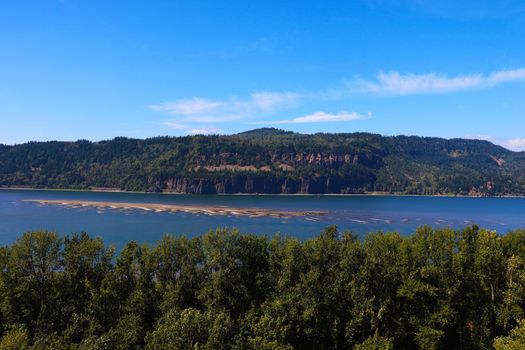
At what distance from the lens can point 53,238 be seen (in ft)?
176

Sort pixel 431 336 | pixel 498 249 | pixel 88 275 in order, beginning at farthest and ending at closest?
pixel 498 249, pixel 88 275, pixel 431 336

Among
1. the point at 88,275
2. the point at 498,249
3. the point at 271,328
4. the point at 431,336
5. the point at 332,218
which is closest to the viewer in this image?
the point at 271,328

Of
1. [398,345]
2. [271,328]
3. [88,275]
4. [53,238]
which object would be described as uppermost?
[53,238]

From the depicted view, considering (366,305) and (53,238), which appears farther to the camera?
(53,238)

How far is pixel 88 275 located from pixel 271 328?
77.0 feet

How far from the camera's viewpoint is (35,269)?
5375cm

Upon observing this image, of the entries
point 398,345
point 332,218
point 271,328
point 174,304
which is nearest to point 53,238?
point 174,304

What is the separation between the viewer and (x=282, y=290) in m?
52.2

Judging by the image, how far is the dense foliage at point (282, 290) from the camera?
162 ft

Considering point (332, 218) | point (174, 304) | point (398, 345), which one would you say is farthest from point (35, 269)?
point (332, 218)

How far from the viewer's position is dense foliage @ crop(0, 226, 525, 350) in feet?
162

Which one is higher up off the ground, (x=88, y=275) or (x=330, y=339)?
(x=88, y=275)

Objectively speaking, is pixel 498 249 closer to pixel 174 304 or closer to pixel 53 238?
pixel 174 304

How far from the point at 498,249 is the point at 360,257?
18460 millimetres
